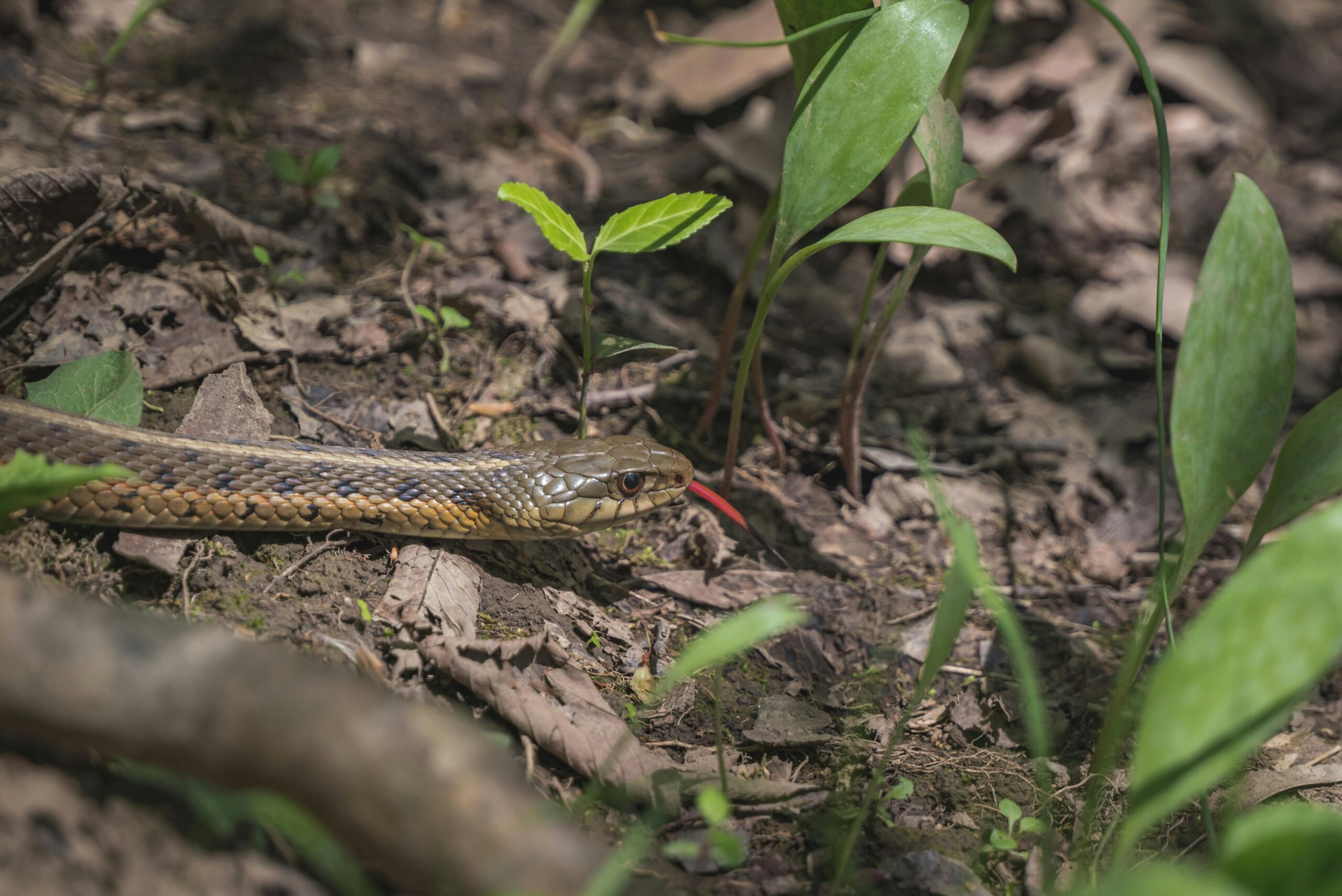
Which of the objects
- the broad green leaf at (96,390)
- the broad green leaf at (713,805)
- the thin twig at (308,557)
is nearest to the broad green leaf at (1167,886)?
the broad green leaf at (713,805)

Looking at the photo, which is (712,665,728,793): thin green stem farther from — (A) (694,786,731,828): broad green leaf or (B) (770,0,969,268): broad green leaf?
(B) (770,0,969,268): broad green leaf

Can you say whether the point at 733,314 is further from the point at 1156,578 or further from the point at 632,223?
the point at 1156,578

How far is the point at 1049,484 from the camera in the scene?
12.7 feet

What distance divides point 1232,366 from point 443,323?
2.73 meters

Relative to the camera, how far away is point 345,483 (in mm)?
2682

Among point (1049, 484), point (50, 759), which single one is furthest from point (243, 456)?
point (1049, 484)

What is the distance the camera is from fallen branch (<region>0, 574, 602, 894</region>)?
1316 millimetres

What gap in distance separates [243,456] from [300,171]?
1674mm

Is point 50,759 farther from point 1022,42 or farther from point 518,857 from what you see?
point 1022,42

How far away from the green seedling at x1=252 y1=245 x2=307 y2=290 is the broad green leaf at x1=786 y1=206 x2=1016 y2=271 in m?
2.16

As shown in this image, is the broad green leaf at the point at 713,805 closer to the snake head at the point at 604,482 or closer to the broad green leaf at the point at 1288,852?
the broad green leaf at the point at 1288,852


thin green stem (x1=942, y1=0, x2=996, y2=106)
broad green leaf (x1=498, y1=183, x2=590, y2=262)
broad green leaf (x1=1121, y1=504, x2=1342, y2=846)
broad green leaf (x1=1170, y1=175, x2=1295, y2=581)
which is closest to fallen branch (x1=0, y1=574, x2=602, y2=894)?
broad green leaf (x1=1121, y1=504, x2=1342, y2=846)

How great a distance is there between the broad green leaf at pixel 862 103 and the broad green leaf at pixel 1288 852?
1.69 metres

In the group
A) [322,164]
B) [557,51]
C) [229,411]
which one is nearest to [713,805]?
[229,411]
